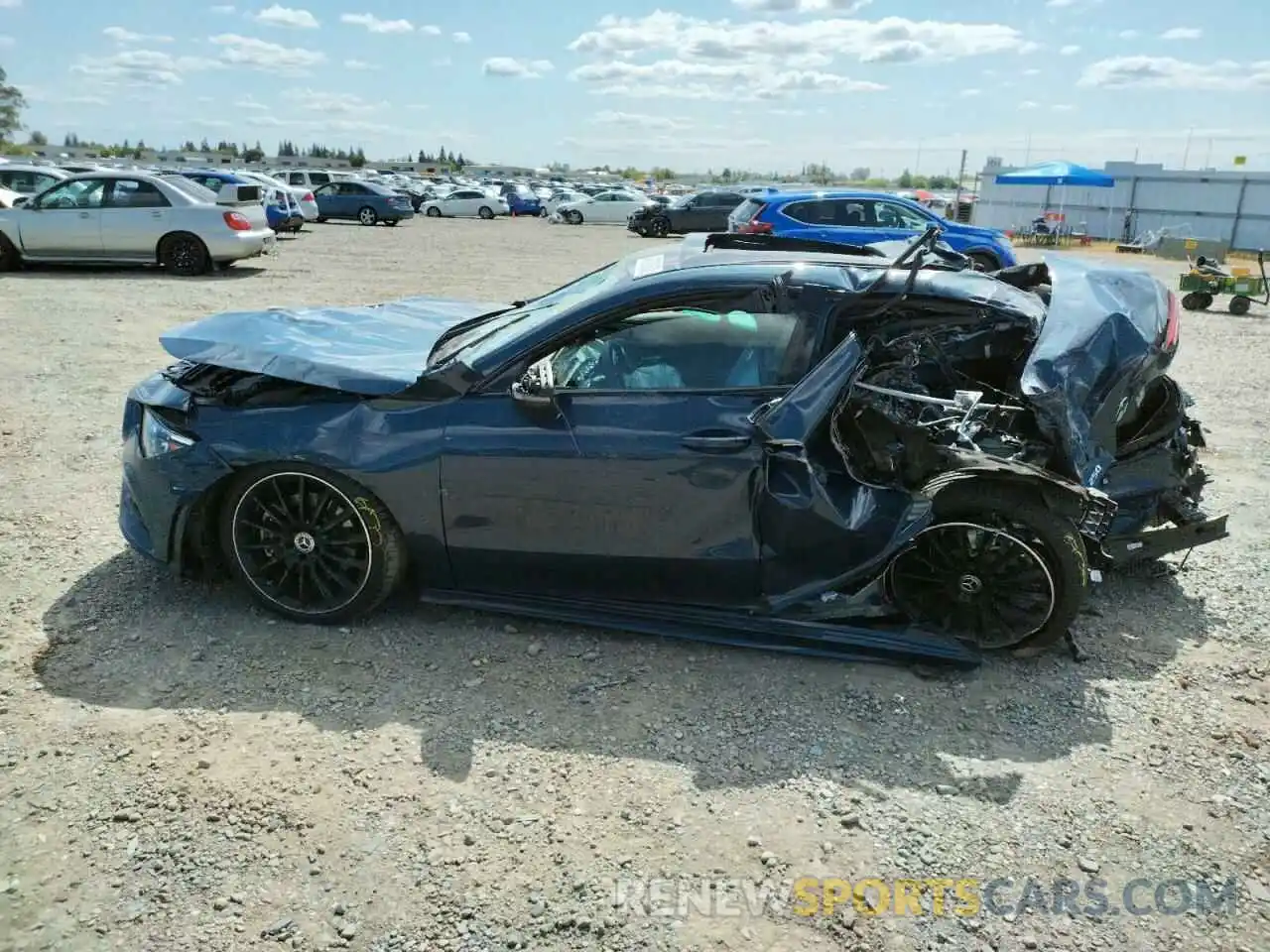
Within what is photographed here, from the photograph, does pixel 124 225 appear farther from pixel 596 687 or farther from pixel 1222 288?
pixel 1222 288

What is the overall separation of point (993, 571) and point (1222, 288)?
13220 mm

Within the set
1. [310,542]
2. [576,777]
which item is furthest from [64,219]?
[576,777]

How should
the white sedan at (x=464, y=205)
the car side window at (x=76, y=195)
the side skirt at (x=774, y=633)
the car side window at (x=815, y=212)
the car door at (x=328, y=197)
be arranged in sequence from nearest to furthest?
the side skirt at (x=774, y=633)
the car side window at (x=76, y=195)
the car side window at (x=815, y=212)
the car door at (x=328, y=197)
the white sedan at (x=464, y=205)

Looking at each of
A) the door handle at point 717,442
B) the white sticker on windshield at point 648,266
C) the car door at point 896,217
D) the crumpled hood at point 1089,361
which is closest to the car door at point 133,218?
the car door at point 896,217

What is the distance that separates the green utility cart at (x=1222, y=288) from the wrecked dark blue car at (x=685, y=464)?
482 inches

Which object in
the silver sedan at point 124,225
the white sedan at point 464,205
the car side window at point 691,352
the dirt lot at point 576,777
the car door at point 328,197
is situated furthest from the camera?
the white sedan at point 464,205

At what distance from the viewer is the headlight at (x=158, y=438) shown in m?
3.80

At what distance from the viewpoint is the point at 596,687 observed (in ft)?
11.7

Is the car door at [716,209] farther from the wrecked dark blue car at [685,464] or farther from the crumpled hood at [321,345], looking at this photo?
the wrecked dark blue car at [685,464]

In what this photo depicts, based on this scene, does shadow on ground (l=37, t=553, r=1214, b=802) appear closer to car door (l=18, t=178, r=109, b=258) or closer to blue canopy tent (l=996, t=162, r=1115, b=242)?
car door (l=18, t=178, r=109, b=258)

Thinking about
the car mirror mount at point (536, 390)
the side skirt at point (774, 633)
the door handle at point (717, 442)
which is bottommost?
the side skirt at point (774, 633)

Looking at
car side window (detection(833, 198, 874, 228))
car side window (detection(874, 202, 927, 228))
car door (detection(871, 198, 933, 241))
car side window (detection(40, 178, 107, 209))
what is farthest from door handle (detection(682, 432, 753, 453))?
car side window (detection(40, 178, 107, 209))

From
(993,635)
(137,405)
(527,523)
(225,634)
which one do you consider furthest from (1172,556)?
(137,405)

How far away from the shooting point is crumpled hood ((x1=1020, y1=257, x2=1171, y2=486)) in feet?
12.5
